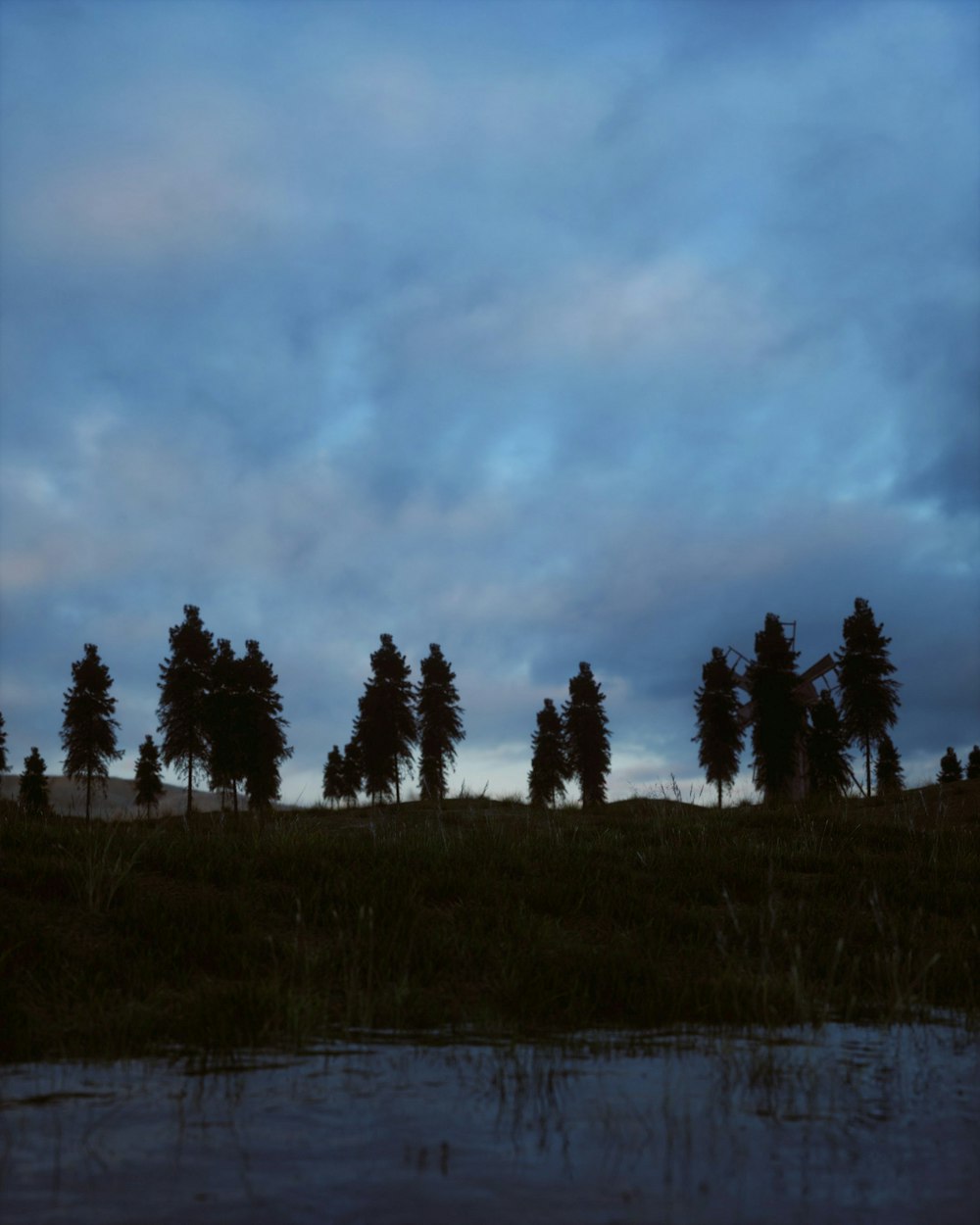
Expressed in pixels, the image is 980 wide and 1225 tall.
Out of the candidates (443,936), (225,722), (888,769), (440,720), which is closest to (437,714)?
(440,720)

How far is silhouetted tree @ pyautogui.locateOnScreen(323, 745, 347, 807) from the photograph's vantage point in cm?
8044

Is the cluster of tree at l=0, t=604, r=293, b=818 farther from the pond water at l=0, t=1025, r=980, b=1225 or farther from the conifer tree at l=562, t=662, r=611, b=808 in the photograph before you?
the pond water at l=0, t=1025, r=980, b=1225

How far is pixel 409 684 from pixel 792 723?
21.9 meters

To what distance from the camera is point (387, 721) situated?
5991cm

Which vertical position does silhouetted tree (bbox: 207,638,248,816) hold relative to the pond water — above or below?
above

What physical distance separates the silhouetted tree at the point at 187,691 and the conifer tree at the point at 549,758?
911 inches

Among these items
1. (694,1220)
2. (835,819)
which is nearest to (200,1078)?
(694,1220)

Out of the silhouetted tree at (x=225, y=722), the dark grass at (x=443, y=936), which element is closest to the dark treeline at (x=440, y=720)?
the silhouetted tree at (x=225, y=722)

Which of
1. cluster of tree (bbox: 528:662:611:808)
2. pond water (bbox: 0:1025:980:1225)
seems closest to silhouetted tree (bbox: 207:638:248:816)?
cluster of tree (bbox: 528:662:611:808)

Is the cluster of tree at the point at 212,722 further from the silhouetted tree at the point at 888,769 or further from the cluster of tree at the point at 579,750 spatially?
the silhouetted tree at the point at 888,769

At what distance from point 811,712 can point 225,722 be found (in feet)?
109

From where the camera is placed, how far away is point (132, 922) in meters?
7.86

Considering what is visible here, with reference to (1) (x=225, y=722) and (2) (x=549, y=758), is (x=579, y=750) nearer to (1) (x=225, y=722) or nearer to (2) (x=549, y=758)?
(2) (x=549, y=758)

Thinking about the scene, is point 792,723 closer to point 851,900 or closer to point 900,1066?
point 851,900
